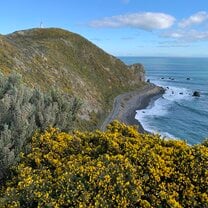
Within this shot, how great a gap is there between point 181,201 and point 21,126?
Result: 23.7ft

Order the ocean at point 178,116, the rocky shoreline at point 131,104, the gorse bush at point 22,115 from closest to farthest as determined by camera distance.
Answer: the gorse bush at point 22,115 < the ocean at point 178,116 < the rocky shoreline at point 131,104

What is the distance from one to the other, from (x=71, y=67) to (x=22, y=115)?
254 feet

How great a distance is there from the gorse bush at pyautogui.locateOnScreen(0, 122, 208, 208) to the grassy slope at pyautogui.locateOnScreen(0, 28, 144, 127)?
35334 millimetres

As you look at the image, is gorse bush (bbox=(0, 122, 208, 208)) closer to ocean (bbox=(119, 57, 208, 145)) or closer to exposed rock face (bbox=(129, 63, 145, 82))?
ocean (bbox=(119, 57, 208, 145))

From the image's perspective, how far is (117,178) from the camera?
9.23 meters

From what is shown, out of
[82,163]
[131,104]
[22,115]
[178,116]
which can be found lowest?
[178,116]

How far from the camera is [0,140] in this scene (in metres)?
12.6

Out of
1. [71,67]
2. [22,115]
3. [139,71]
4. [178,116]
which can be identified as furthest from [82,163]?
[139,71]

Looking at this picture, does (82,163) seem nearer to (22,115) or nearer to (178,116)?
(22,115)

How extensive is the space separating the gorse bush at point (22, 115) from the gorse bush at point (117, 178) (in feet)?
4.87

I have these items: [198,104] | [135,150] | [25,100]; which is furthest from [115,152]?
[198,104]

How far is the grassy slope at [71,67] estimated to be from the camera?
62344 mm

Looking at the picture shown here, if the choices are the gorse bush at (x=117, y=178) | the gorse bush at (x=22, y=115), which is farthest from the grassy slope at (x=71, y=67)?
the gorse bush at (x=117, y=178)

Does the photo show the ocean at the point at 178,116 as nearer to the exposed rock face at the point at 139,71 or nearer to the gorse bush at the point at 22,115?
the exposed rock face at the point at 139,71
